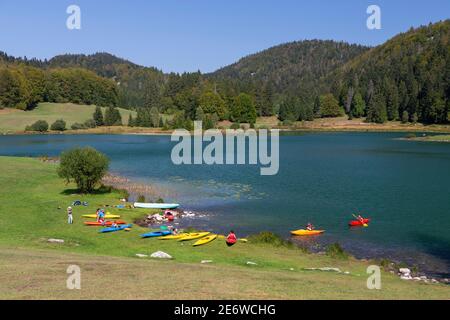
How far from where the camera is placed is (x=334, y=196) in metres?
67.2

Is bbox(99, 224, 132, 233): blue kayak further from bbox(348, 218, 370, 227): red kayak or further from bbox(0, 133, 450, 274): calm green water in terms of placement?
bbox(348, 218, 370, 227): red kayak

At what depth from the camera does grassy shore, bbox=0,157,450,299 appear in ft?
71.8

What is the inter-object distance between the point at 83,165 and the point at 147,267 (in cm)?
3524

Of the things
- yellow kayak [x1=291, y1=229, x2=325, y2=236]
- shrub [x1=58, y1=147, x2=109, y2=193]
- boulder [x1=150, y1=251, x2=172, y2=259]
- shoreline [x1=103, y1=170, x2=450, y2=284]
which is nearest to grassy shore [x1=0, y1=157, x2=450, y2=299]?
boulder [x1=150, y1=251, x2=172, y2=259]

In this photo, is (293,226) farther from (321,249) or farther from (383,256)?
(383,256)

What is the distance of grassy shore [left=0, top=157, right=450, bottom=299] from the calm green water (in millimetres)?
7994

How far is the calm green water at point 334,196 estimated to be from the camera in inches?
1777

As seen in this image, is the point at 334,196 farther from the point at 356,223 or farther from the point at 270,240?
the point at 270,240

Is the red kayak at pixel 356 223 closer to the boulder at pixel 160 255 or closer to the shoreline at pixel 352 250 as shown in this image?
the shoreline at pixel 352 250

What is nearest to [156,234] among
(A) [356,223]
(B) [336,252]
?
(B) [336,252]

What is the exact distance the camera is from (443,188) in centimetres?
7250

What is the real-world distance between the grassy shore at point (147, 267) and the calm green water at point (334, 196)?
7994mm
